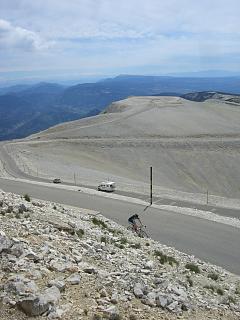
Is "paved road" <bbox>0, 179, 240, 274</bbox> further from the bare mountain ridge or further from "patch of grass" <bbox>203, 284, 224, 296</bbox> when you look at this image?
the bare mountain ridge

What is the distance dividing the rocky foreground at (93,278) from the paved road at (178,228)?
429 cm

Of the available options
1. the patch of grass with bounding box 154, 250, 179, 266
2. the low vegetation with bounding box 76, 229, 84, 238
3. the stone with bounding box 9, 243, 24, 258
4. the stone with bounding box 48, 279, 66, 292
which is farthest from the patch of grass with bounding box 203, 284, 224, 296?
the stone with bounding box 9, 243, 24, 258

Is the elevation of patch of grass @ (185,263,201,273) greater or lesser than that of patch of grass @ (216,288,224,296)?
lesser

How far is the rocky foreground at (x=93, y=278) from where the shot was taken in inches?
439

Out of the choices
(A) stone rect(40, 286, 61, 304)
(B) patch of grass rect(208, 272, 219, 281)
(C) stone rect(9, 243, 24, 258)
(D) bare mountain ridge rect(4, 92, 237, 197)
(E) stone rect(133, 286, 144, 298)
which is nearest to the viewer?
(A) stone rect(40, 286, 61, 304)

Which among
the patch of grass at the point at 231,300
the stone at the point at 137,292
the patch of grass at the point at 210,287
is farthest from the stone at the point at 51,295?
the patch of grass at the point at 210,287

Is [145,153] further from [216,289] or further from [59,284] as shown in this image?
[59,284]

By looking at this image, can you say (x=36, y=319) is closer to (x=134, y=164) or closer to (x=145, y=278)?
(x=145, y=278)

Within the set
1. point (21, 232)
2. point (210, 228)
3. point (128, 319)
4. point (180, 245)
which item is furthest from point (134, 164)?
point (128, 319)

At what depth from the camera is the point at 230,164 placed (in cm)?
7050

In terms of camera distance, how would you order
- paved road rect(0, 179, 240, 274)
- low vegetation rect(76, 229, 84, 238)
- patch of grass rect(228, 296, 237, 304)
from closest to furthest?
patch of grass rect(228, 296, 237, 304), low vegetation rect(76, 229, 84, 238), paved road rect(0, 179, 240, 274)

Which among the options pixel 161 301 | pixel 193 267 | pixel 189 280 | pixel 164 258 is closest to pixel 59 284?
pixel 161 301

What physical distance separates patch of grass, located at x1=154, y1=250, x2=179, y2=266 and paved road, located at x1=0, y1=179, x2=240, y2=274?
4082 millimetres

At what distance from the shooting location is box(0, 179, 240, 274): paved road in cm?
2300
